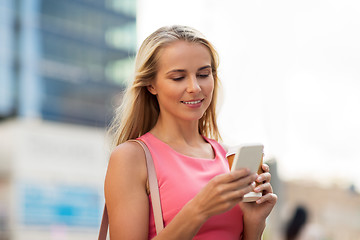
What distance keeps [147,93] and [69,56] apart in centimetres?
2520

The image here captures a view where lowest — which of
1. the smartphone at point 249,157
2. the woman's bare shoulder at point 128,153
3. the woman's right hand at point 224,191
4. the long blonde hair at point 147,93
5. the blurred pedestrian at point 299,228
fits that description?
the blurred pedestrian at point 299,228

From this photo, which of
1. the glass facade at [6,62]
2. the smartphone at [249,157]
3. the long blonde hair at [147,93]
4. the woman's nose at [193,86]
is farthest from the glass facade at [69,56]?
the smartphone at [249,157]

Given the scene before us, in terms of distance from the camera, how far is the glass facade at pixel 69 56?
24.5m

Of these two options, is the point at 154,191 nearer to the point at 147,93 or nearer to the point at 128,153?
the point at 128,153

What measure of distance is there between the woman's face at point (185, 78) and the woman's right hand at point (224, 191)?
44 centimetres

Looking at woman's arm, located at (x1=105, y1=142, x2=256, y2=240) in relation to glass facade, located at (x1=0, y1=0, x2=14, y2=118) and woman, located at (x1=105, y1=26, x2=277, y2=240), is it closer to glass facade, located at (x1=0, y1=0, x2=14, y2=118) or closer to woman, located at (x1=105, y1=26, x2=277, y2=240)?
woman, located at (x1=105, y1=26, x2=277, y2=240)

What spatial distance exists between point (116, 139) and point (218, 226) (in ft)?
1.92

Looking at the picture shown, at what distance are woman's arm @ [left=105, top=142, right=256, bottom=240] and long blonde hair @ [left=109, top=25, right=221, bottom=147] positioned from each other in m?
0.21

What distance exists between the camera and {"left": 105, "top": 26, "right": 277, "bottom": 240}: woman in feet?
6.34

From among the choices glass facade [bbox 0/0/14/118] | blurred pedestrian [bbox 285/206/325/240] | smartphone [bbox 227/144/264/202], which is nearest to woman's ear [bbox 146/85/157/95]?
smartphone [bbox 227/144/264/202]

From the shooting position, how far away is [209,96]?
2084 mm

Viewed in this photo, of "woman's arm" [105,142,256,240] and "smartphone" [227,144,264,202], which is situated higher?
"smartphone" [227,144,264,202]

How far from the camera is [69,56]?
87.7 ft

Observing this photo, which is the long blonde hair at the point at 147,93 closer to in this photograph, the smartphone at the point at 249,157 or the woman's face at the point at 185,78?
the woman's face at the point at 185,78
